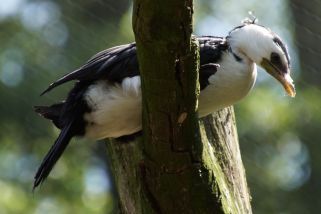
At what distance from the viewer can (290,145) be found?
16.0ft

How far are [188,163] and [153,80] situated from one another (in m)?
0.23

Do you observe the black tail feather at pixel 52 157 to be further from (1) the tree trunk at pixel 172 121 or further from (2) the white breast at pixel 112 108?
(1) the tree trunk at pixel 172 121

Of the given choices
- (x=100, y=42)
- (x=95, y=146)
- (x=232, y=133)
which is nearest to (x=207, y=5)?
(x=100, y=42)

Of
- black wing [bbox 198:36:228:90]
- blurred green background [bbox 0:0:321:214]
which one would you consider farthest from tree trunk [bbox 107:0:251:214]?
blurred green background [bbox 0:0:321:214]

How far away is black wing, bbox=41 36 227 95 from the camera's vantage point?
2301mm

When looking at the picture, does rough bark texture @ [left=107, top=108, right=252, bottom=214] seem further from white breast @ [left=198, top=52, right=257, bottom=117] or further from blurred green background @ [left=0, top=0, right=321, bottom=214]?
blurred green background @ [left=0, top=0, right=321, bottom=214]

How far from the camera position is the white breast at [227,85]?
2.32 metres

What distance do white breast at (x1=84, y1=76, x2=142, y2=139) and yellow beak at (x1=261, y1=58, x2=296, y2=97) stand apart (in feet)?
1.15

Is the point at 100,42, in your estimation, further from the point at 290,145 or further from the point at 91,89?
the point at 91,89

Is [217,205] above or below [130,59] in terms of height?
below

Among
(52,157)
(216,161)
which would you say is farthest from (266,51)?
(52,157)

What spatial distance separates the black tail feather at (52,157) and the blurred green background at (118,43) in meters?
1.72

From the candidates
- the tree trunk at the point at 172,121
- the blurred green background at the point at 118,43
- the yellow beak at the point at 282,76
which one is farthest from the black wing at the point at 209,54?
the blurred green background at the point at 118,43

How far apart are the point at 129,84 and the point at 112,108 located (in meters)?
0.10
